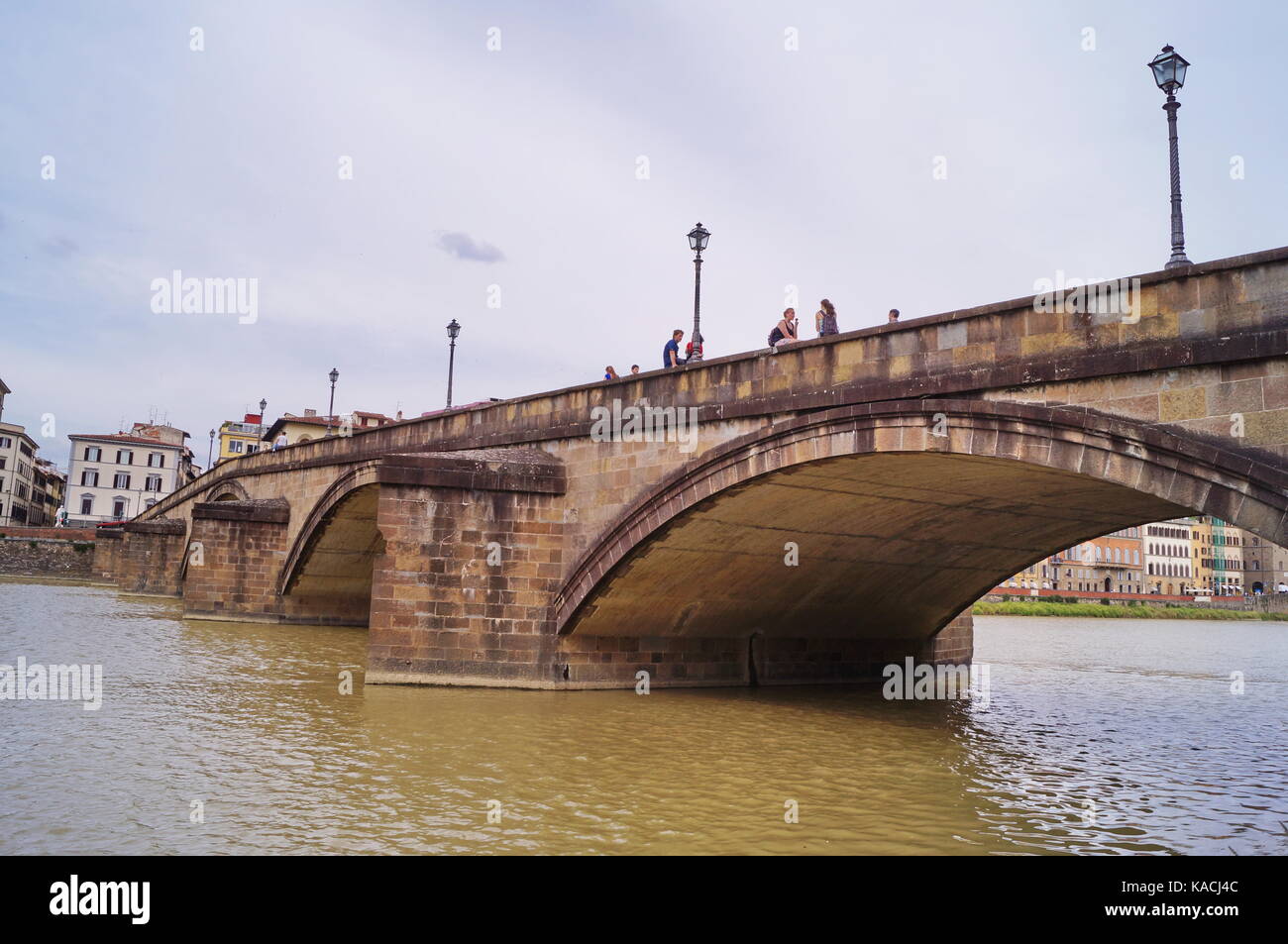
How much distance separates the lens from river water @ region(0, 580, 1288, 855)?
8.27 metres

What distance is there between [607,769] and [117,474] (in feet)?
306

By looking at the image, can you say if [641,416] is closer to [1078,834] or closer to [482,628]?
[482,628]

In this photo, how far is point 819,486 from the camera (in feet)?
50.6

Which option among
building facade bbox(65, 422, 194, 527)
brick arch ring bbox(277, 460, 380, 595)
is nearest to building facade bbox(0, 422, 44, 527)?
building facade bbox(65, 422, 194, 527)

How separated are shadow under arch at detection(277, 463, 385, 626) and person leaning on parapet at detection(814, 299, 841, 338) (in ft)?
45.7

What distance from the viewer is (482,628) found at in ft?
58.3

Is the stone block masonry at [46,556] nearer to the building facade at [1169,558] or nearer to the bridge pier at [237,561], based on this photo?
the bridge pier at [237,561]

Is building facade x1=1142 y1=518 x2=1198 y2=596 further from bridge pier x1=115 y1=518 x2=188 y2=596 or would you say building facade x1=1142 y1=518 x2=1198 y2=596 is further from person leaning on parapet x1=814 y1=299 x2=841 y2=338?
person leaning on parapet x1=814 y1=299 x2=841 y2=338

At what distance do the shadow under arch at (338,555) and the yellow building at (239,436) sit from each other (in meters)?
66.8

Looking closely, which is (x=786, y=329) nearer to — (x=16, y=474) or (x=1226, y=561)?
(x=16, y=474)

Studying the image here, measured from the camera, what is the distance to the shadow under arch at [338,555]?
2792cm

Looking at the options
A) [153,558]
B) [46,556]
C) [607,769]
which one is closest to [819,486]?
[607,769]
